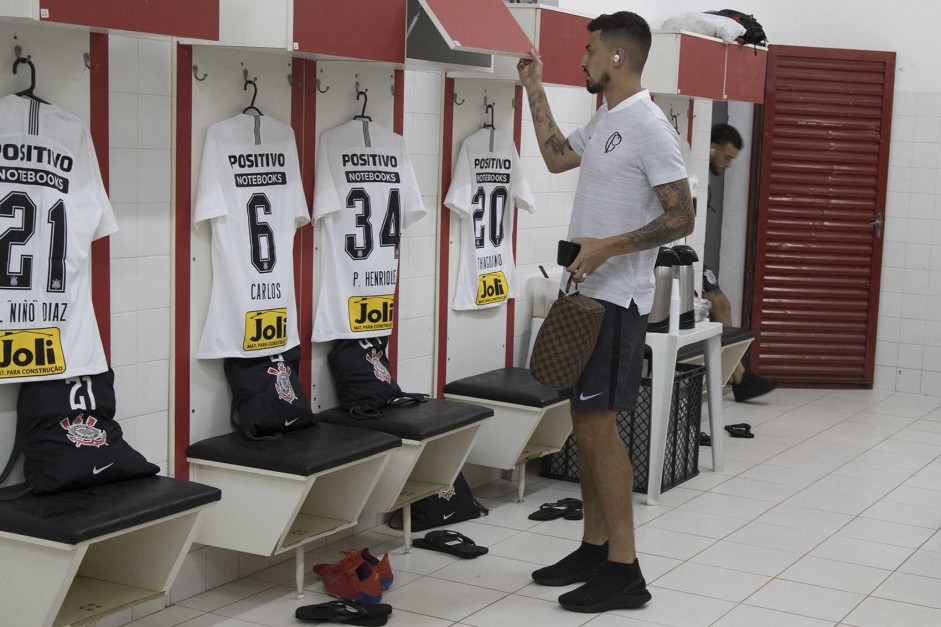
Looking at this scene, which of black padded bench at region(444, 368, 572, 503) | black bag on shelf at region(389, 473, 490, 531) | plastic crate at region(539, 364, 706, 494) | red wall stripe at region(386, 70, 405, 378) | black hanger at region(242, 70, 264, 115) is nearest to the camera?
black hanger at region(242, 70, 264, 115)

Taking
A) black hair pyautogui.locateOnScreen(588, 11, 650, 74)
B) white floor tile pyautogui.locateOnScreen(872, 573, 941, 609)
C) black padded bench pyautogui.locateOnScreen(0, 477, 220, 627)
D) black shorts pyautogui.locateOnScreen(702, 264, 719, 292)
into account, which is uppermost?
black hair pyautogui.locateOnScreen(588, 11, 650, 74)

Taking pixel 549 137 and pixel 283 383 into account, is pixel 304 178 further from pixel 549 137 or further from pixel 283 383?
pixel 549 137

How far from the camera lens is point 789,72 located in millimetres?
7938

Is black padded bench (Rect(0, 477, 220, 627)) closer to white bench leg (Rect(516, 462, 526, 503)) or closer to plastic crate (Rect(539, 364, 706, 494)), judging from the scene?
white bench leg (Rect(516, 462, 526, 503))

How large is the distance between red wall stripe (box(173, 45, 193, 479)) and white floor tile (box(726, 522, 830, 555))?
2.14 m

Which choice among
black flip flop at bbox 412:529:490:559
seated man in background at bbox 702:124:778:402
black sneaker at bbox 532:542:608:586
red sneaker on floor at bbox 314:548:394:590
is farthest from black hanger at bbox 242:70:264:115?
seated man in background at bbox 702:124:778:402

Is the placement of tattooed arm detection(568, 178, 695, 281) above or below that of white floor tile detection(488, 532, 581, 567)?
above

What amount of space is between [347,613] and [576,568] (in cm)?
81

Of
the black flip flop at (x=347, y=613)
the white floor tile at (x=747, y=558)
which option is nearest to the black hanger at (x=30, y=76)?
the black flip flop at (x=347, y=613)

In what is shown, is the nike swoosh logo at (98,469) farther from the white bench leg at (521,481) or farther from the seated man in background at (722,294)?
the seated man in background at (722,294)

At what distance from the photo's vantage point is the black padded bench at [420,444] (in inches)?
167

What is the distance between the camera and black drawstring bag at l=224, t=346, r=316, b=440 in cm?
392

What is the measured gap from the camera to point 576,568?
408 centimetres

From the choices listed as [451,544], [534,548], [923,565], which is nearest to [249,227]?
[451,544]
